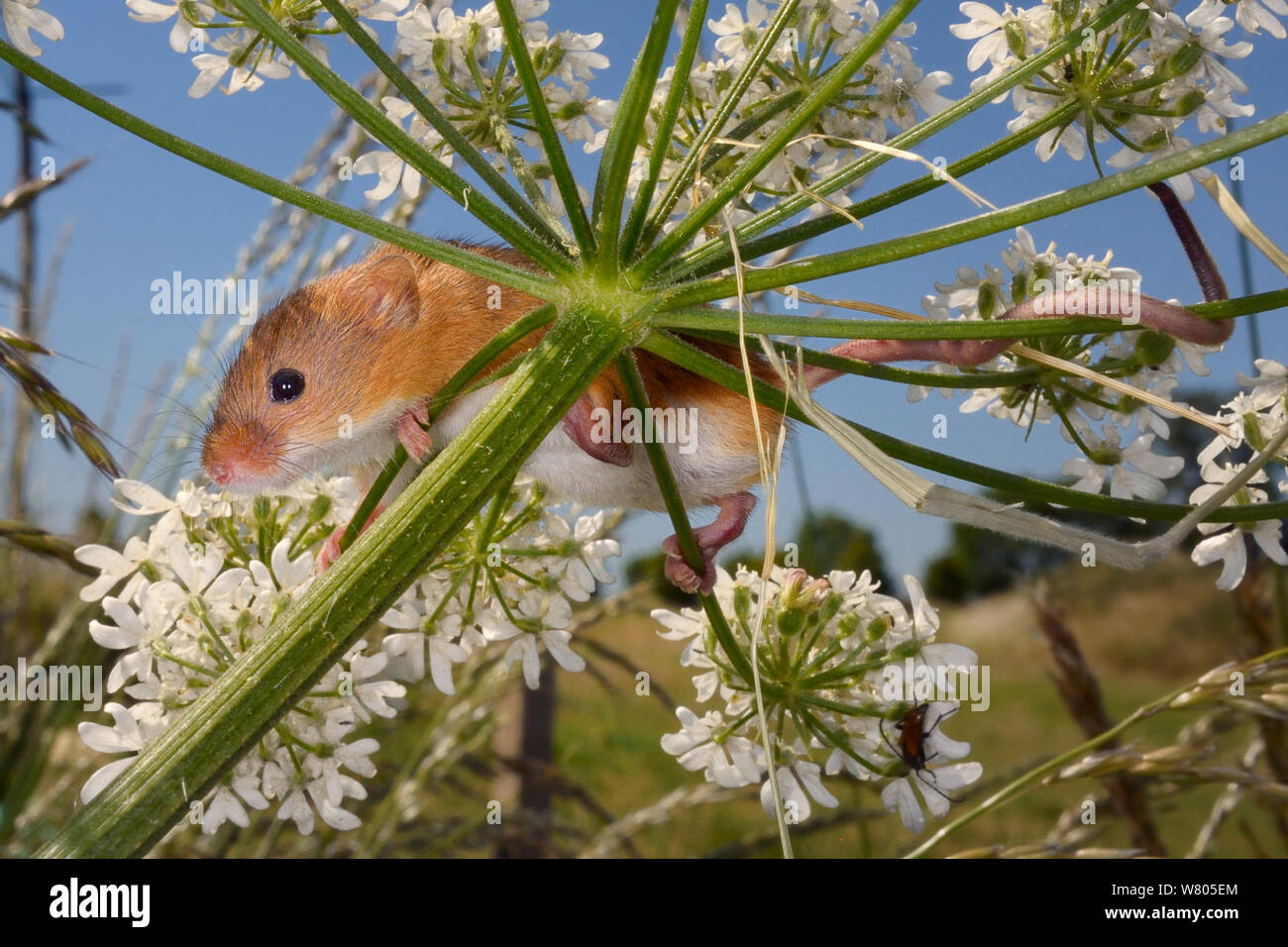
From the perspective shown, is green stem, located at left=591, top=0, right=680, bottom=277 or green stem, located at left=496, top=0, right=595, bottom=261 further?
green stem, located at left=496, top=0, right=595, bottom=261

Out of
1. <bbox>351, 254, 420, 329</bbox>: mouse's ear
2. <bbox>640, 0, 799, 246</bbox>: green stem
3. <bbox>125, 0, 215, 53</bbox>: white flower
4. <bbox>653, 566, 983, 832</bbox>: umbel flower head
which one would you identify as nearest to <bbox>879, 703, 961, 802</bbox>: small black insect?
<bbox>653, 566, 983, 832</bbox>: umbel flower head

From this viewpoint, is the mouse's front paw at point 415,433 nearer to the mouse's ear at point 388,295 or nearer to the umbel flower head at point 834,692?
the mouse's ear at point 388,295

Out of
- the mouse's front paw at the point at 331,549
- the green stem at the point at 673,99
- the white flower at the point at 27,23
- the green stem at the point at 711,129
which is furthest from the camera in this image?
the mouse's front paw at the point at 331,549

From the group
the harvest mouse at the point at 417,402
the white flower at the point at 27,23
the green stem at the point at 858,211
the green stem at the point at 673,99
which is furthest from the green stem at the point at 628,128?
the white flower at the point at 27,23

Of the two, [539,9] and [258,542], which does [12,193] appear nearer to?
[258,542]

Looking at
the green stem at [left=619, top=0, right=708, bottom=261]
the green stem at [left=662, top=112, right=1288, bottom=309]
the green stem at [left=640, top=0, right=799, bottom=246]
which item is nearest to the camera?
the green stem at [left=662, top=112, right=1288, bottom=309]

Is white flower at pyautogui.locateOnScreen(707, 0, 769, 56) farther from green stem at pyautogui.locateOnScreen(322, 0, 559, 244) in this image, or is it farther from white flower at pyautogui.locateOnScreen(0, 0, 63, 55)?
white flower at pyautogui.locateOnScreen(0, 0, 63, 55)
